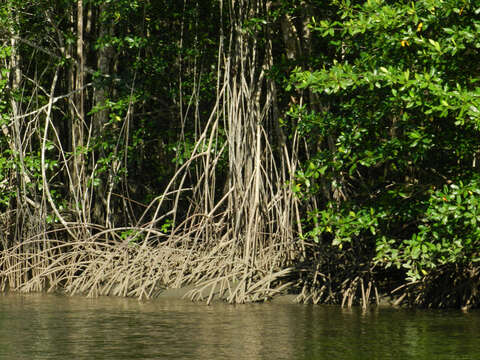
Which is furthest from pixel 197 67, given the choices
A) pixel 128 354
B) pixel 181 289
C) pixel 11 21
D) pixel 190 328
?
pixel 128 354

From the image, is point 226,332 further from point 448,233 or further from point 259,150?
point 259,150

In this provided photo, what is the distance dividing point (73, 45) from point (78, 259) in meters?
2.89

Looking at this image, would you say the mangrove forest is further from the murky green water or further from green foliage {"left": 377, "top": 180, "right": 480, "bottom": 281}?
the murky green water

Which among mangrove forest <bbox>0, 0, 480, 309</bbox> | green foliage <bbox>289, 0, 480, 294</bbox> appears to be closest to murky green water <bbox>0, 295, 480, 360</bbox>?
mangrove forest <bbox>0, 0, 480, 309</bbox>

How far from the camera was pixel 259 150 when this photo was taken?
10.5 metres

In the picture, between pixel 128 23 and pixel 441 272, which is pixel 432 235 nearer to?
pixel 441 272

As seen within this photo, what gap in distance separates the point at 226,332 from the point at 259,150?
9.48 ft

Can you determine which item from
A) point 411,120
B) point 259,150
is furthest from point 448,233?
point 259,150

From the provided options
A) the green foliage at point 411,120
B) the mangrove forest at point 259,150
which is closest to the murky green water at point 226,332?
the mangrove forest at point 259,150

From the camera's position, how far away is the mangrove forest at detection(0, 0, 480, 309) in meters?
8.33

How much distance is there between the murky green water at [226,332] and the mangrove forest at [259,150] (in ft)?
1.82

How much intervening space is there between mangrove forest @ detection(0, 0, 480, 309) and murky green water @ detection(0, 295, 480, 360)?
1.82 feet

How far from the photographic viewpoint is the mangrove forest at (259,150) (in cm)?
833

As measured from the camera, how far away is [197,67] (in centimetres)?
1284
